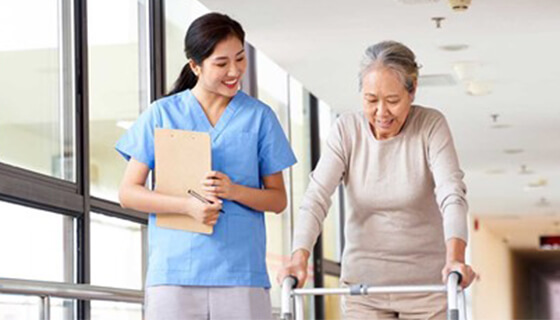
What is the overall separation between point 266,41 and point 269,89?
1276mm

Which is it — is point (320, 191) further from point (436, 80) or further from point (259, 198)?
point (436, 80)

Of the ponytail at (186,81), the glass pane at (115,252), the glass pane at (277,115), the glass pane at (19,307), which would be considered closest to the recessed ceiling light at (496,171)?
the glass pane at (277,115)

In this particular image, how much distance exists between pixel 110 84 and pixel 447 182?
292cm

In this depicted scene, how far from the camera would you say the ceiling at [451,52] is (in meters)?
6.52

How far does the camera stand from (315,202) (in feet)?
9.95

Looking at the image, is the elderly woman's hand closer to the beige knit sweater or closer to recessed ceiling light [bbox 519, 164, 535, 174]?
the beige knit sweater

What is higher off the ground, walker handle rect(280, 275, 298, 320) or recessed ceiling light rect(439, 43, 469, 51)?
recessed ceiling light rect(439, 43, 469, 51)

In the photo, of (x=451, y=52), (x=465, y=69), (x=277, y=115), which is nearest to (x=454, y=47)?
(x=451, y=52)

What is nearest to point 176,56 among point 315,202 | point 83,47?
point 83,47

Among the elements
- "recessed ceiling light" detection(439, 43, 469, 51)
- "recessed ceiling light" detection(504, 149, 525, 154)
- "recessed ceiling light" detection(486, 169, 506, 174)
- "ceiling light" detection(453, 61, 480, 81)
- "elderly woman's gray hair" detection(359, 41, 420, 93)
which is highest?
"recessed ceiling light" detection(486, 169, 506, 174)

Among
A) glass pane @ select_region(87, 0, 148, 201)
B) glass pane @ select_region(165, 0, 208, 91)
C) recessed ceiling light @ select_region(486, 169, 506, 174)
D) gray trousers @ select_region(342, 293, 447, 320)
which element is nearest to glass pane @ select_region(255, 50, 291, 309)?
glass pane @ select_region(165, 0, 208, 91)

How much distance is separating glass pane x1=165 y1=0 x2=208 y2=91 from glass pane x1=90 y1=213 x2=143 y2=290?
3.30 ft

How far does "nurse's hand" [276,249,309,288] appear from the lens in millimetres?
2863

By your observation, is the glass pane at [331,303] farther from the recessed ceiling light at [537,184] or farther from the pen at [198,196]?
the pen at [198,196]
